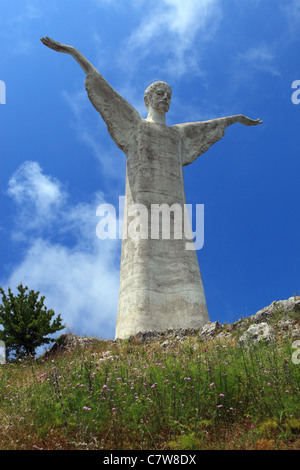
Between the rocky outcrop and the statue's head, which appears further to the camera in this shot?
the statue's head

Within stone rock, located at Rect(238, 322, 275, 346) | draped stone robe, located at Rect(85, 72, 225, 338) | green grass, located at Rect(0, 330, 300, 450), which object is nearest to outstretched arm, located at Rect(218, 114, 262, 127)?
draped stone robe, located at Rect(85, 72, 225, 338)

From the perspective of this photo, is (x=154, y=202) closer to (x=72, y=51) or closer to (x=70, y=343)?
(x=70, y=343)

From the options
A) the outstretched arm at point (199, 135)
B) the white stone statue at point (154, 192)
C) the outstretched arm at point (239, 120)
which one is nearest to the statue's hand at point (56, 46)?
the white stone statue at point (154, 192)

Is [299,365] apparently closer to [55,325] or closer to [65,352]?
[65,352]

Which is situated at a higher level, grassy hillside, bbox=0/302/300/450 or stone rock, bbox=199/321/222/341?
stone rock, bbox=199/321/222/341

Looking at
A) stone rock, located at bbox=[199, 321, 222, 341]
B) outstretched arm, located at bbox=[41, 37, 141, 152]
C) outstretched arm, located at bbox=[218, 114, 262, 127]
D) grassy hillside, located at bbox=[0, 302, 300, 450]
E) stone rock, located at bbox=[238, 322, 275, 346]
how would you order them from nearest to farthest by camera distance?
1. grassy hillside, located at bbox=[0, 302, 300, 450]
2. stone rock, located at bbox=[238, 322, 275, 346]
3. stone rock, located at bbox=[199, 321, 222, 341]
4. outstretched arm, located at bbox=[41, 37, 141, 152]
5. outstretched arm, located at bbox=[218, 114, 262, 127]

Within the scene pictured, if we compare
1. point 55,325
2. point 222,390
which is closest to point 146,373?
point 222,390

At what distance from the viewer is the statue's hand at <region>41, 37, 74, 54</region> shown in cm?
1234

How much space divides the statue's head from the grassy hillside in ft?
33.7

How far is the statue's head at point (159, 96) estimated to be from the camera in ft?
45.8

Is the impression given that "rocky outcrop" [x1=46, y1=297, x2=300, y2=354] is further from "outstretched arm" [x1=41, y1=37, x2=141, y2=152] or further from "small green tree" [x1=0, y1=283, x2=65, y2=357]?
"outstretched arm" [x1=41, y1=37, x2=141, y2=152]

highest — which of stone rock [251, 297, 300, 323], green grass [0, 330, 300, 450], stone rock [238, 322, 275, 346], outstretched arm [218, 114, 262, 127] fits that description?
outstretched arm [218, 114, 262, 127]

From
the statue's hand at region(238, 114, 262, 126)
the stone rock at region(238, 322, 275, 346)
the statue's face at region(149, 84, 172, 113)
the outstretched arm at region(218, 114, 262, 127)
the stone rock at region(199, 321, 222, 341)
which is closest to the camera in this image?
the stone rock at region(238, 322, 275, 346)

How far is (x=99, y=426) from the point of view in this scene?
170 inches
